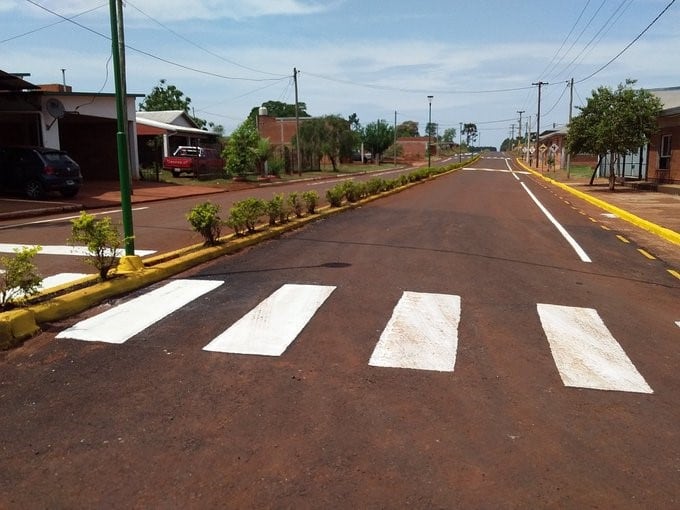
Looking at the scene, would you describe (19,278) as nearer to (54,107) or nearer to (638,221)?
(638,221)

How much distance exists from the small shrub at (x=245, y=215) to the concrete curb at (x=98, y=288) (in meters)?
0.22

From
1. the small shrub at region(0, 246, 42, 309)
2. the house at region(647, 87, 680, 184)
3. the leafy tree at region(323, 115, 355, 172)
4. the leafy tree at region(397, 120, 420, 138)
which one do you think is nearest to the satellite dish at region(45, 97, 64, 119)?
the small shrub at region(0, 246, 42, 309)

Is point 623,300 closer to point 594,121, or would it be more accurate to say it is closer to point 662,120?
point 594,121

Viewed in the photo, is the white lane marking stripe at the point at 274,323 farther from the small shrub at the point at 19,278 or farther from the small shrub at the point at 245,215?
the small shrub at the point at 245,215

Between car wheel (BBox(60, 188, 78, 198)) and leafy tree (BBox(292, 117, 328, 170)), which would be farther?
leafy tree (BBox(292, 117, 328, 170))

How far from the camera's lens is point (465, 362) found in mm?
5176

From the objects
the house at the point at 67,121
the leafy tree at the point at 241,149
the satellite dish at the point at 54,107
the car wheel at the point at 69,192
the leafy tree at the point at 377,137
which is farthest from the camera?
the leafy tree at the point at 377,137

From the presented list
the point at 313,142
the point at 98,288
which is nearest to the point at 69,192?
the point at 98,288

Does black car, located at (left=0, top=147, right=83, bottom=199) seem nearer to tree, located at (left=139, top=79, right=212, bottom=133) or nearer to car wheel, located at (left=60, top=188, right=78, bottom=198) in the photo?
car wheel, located at (left=60, top=188, right=78, bottom=198)

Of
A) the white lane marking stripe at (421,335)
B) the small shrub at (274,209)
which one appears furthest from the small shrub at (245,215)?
the white lane marking stripe at (421,335)

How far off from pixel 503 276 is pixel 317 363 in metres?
4.42

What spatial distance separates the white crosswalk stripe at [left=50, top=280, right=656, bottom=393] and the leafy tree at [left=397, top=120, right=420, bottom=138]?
137530 millimetres

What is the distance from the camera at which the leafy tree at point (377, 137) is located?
3519 inches

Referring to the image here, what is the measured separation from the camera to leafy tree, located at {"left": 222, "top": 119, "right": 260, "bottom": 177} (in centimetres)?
3506
